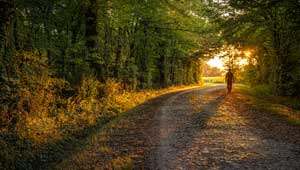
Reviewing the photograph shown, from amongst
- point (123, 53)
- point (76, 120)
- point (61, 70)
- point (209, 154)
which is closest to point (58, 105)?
point (76, 120)

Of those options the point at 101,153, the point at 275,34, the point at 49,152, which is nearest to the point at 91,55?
the point at 49,152

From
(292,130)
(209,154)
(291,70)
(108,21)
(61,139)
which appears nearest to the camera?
(209,154)

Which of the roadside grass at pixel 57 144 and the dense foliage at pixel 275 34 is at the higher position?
the dense foliage at pixel 275 34

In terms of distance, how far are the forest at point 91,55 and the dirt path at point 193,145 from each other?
133 cm

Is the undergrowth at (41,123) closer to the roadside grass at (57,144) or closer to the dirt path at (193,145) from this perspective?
the roadside grass at (57,144)

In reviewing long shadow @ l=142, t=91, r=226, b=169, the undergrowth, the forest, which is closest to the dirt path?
long shadow @ l=142, t=91, r=226, b=169

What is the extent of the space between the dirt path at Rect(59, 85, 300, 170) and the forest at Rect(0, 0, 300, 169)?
1.33 metres

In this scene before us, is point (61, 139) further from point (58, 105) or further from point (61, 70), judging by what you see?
point (61, 70)

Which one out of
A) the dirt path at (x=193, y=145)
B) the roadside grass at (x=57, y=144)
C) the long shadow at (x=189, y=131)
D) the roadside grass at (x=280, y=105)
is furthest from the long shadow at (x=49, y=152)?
the roadside grass at (x=280, y=105)

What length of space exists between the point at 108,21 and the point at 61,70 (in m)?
6.77

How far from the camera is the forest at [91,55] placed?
9.02m

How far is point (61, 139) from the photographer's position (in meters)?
8.91

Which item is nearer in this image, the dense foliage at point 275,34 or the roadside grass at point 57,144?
the roadside grass at point 57,144

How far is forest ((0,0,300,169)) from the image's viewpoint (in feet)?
29.6
